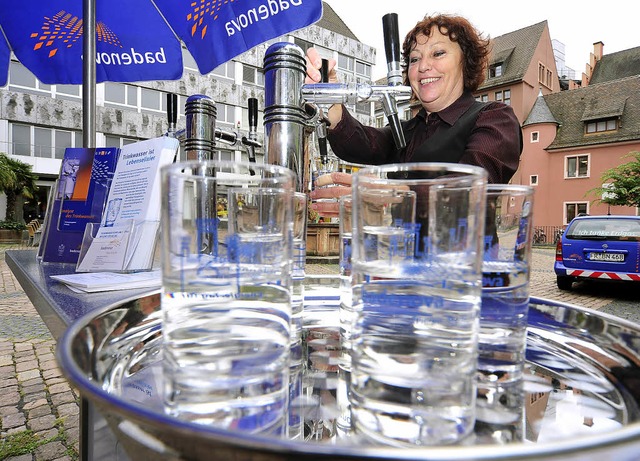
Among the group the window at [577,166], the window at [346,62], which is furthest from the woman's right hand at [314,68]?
the window at [346,62]

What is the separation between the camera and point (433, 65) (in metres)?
1.40

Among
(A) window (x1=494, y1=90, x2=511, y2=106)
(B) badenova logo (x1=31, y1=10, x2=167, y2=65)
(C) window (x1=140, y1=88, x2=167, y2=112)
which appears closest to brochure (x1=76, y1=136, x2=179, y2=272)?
(B) badenova logo (x1=31, y1=10, x2=167, y2=65)

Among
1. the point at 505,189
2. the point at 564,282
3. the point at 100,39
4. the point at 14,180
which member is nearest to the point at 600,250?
the point at 564,282

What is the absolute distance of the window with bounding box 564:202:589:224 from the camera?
20609 millimetres

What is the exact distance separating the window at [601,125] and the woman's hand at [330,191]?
2412 centimetres

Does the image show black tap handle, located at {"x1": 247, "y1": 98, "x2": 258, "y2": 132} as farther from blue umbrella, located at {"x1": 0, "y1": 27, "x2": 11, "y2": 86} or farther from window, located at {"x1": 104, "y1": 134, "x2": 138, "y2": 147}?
window, located at {"x1": 104, "y1": 134, "x2": 138, "y2": 147}

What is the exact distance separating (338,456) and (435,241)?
19 centimetres

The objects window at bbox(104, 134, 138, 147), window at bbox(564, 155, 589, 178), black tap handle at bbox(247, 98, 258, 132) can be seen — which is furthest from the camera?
window at bbox(564, 155, 589, 178)

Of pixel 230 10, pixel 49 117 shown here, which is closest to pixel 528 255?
pixel 230 10

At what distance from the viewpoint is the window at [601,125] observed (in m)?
20.5

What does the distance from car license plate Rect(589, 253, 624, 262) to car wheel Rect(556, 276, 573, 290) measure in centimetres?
49

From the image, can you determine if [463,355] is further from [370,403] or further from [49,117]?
[49,117]

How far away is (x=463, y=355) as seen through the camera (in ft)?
1.10

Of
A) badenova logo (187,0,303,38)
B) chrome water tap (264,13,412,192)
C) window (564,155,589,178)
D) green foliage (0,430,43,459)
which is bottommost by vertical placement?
green foliage (0,430,43,459)
